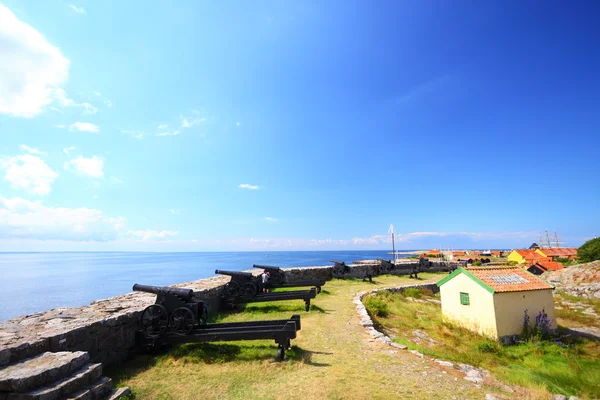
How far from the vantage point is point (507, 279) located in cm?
1007

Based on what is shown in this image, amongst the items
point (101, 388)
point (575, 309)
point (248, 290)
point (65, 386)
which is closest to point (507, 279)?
point (575, 309)

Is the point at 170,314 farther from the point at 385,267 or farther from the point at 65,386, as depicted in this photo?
the point at 385,267

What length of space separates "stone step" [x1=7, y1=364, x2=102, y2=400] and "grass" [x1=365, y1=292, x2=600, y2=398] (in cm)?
624

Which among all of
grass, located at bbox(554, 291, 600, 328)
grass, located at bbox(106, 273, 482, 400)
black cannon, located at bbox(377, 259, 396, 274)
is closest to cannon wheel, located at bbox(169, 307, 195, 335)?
grass, located at bbox(106, 273, 482, 400)

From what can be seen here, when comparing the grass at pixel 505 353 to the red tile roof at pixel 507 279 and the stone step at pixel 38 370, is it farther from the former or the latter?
the stone step at pixel 38 370

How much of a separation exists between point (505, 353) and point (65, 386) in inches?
399

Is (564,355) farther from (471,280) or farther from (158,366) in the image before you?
(158,366)

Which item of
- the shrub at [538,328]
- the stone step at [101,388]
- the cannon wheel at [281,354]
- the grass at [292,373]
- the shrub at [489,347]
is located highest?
the stone step at [101,388]

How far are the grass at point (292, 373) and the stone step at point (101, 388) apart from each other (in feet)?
1.35

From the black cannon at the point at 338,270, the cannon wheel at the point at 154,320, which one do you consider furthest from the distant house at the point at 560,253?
the cannon wheel at the point at 154,320

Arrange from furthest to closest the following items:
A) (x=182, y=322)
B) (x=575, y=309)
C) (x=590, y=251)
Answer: (x=590, y=251) < (x=575, y=309) < (x=182, y=322)

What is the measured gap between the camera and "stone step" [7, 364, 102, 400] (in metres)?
3.32

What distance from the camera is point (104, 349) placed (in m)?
5.47

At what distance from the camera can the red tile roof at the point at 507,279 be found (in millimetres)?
9578
